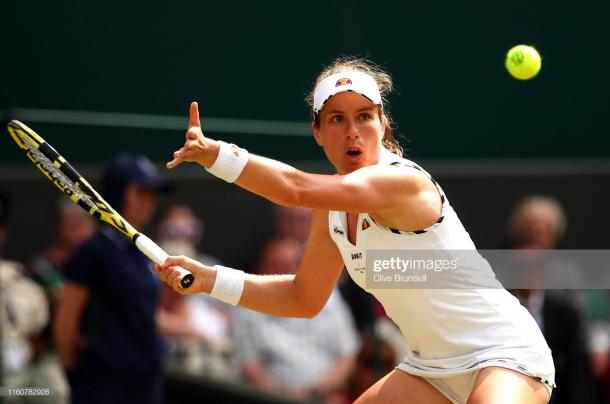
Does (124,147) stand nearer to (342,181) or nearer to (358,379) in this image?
(358,379)

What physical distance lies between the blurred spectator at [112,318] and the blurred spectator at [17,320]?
554 millimetres

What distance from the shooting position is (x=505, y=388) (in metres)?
4.04

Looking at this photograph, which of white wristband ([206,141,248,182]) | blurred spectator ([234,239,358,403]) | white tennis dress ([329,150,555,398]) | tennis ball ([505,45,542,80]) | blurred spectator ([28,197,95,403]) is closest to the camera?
white wristband ([206,141,248,182])

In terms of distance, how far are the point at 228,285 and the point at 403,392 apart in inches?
30.0

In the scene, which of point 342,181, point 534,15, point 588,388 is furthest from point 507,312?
point 588,388

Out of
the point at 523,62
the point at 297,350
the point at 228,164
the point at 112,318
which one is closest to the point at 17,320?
the point at 112,318

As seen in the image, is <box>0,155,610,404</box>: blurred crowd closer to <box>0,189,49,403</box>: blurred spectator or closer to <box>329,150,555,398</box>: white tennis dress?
<box>0,189,49,403</box>: blurred spectator

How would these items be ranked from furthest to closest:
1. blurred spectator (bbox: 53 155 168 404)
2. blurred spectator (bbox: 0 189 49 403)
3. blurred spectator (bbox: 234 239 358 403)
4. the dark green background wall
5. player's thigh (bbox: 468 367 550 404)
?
1. blurred spectator (bbox: 234 239 358 403)
2. blurred spectator (bbox: 0 189 49 403)
3. blurred spectator (bbox: 53 155 168 404)
4. the dark green background wall
5. player's thigh (bbox: 468 367 550 404)

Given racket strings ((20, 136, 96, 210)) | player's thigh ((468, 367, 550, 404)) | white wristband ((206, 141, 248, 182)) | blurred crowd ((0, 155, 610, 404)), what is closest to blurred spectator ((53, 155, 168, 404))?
blurred crowd ((0, 155, 610, 404))

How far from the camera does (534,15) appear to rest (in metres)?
6.02

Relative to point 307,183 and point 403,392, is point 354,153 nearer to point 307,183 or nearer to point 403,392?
point 307,183

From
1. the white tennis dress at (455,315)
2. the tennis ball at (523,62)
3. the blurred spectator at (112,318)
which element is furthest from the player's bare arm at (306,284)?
the blurred spectator at (112,318)

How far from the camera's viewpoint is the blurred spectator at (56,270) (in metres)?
6.92

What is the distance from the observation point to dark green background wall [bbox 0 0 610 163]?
592 cm
